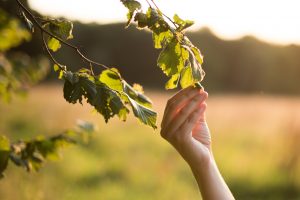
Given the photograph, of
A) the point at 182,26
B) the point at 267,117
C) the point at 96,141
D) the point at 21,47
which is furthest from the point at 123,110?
the point at 21,47

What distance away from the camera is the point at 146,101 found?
145cm

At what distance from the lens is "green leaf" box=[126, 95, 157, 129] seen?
1308mm

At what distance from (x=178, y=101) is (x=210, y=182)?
275mm

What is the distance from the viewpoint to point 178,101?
1.43m

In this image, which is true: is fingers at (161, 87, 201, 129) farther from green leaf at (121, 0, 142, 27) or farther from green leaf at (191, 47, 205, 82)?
green leaf at (121, 0, 142, 27)

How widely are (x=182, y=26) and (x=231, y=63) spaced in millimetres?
29602

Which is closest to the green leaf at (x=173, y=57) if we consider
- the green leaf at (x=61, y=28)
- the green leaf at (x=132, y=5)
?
the green leaf at (x=132, y=5)

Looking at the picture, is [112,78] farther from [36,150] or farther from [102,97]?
[36,150]

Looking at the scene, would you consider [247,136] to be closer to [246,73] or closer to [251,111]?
[251,111]

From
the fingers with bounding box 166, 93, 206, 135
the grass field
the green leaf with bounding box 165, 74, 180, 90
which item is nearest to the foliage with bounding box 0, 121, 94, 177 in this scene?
the fingers with bounding box 166, 93, 206, 135

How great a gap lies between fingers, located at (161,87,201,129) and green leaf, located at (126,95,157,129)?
109 mm

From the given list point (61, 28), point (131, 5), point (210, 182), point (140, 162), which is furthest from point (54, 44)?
point (140, 162)

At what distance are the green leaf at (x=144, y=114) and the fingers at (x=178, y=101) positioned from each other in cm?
11

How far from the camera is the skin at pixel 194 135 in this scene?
4.68 feet
